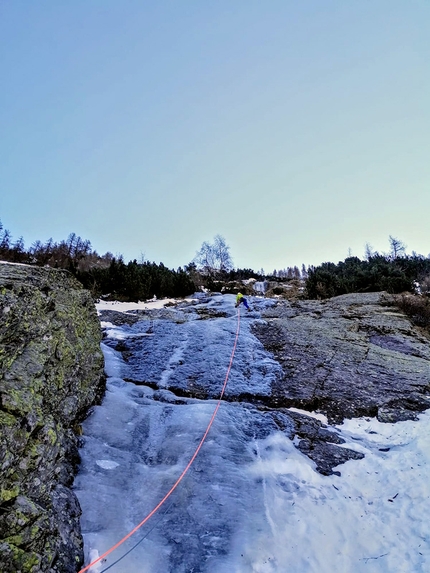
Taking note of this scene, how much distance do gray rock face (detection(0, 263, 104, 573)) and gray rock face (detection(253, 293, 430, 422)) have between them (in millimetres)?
4061

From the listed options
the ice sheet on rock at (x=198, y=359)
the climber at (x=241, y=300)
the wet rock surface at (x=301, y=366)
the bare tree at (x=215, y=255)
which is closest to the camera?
the wet rock surface at (x=301, y=366)

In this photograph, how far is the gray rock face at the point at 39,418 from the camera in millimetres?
2604

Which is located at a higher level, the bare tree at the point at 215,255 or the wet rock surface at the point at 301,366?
the bare tree at the point at 215,255

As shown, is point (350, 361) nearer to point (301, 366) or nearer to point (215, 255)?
point (301, 366)

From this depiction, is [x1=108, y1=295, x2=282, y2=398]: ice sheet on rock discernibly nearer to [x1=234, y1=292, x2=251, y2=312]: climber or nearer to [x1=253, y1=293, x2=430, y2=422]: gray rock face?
[x1=253, y1=293, x2=430, y2=422]: gray rock face

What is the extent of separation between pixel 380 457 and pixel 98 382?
5.09 m

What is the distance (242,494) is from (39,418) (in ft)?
9.11

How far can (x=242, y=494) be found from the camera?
412 cm

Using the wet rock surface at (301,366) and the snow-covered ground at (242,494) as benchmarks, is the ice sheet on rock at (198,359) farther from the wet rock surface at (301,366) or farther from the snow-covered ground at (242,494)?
the snow-covered ground at (242,494)

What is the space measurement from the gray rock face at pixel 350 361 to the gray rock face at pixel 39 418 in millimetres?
4061

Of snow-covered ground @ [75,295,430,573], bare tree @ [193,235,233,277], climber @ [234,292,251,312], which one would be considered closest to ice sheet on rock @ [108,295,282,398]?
snow-covered ground @ [75,295,430,573]

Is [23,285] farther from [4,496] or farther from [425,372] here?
[425,372]

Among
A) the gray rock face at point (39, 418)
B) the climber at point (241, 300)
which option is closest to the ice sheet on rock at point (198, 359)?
the gray rock face at point (39, 418)

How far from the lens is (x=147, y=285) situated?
18.7 m
